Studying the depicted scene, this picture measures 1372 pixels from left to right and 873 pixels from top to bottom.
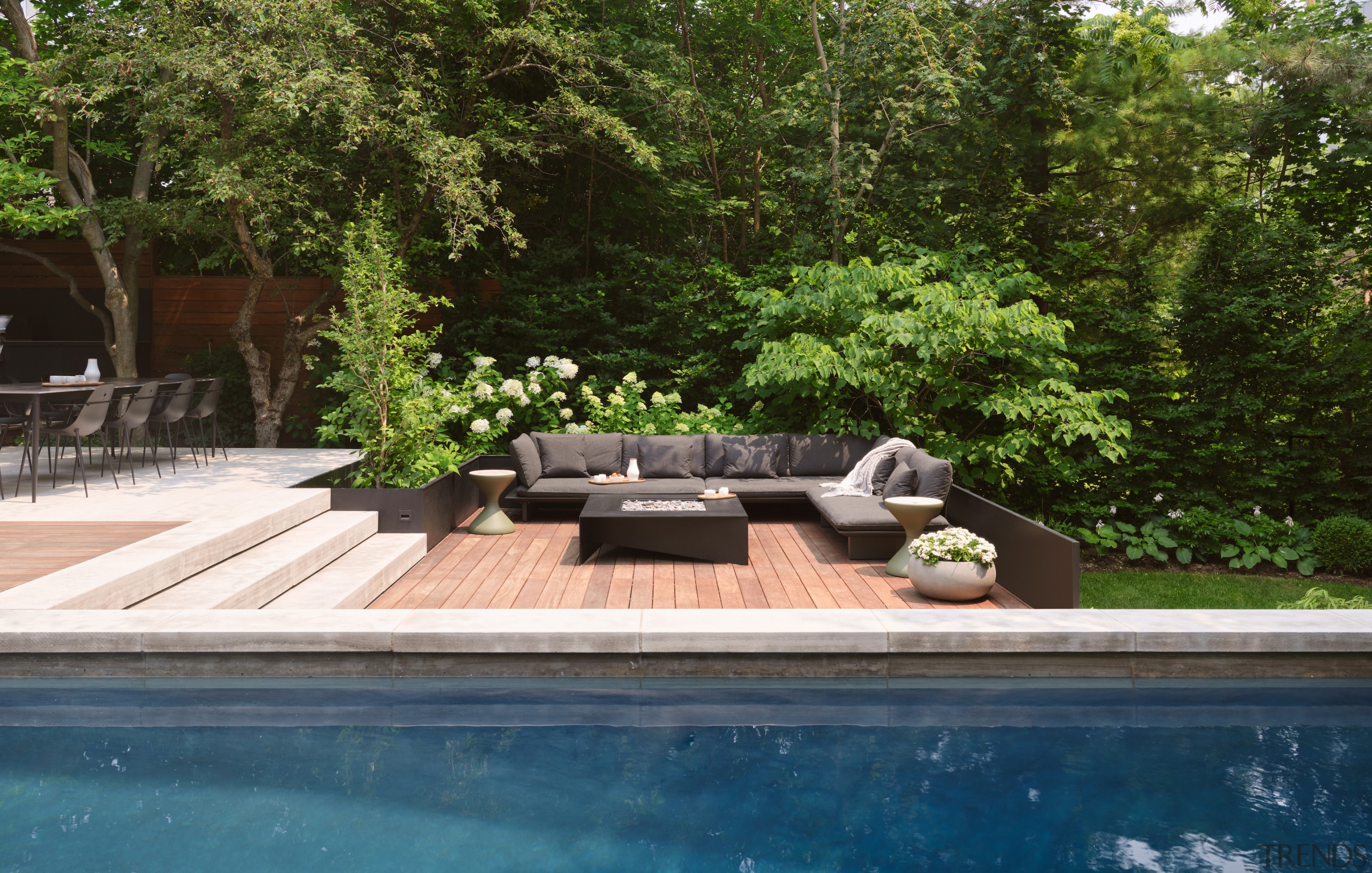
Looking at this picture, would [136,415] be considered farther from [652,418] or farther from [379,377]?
Answer: [652,418]

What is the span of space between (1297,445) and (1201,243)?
2132 mm

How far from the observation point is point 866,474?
7.14 metres

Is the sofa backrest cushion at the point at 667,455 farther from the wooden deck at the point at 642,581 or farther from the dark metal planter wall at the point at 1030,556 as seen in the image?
the dark metal planter wall at the point at 1030,556

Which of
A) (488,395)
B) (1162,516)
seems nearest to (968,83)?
(1162,516)

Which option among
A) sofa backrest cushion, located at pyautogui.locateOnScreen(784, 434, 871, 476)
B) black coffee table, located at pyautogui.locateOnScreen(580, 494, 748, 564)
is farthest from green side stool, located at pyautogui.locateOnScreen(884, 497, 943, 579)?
sofa backrest cushion, located at pyautogui.locateOnScreen(784, 434, 871, 476)

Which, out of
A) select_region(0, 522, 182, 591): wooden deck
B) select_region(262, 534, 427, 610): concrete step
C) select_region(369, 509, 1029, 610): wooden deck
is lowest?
select_region(369, 509, 1029, 610): wooden deck

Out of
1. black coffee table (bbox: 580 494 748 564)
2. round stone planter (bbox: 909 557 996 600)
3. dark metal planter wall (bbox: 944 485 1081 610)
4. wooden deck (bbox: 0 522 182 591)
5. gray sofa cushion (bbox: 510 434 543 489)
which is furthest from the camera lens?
gray sofa cushion (bbox: 510 434 543 489)

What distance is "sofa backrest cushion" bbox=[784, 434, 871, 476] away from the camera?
26.1ft

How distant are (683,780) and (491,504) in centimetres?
436

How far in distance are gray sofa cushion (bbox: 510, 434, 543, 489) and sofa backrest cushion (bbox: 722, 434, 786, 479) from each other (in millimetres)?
1669

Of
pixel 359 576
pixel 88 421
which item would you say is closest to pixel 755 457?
pixel 359 576

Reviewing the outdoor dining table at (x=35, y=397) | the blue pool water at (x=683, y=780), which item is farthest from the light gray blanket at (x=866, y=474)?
the outdoor dining table at (x=35, y=397)

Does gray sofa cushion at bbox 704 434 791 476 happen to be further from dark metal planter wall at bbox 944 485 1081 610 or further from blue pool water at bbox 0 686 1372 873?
blue pool water at bbox 0 686 1372 873

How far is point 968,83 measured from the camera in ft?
27.9
